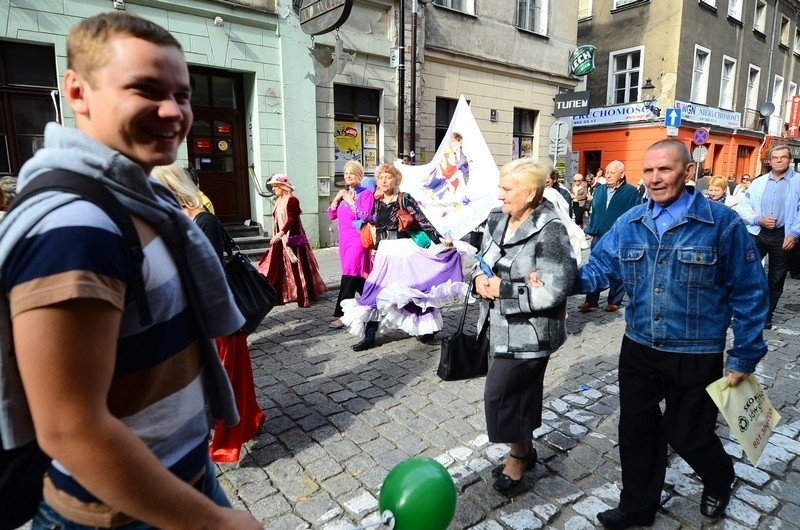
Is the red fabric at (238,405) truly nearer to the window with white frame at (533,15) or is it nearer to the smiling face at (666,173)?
the smiling face at (666,173)

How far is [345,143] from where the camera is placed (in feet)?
38.1

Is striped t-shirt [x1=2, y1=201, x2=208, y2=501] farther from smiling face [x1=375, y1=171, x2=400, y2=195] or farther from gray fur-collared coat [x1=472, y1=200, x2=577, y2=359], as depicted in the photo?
smiling face [x1=375, y1=171, x2=400, y2=195]

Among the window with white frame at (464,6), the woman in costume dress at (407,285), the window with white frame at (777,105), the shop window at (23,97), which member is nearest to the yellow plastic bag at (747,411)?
the woman in costume dress at (407,285)

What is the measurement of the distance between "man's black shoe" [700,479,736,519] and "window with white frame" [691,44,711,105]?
Answer: 76.3ft

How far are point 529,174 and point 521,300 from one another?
2.19ft

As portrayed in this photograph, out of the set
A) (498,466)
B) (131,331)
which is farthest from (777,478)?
(131,331)

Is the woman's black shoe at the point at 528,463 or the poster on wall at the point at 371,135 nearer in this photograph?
the woman's black shoe at the point at 528,463

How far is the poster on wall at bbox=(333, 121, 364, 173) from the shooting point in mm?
11453

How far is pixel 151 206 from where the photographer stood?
3.26 feet

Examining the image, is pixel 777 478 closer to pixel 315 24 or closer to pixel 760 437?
pixel 760 437

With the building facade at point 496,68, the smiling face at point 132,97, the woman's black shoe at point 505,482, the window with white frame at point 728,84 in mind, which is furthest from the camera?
the window with white frame at point 728,84

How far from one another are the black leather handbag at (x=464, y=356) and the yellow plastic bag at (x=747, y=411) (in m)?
1.11

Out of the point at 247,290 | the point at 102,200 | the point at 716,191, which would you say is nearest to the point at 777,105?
the point at 716,191

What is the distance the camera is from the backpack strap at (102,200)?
0.85 metres
